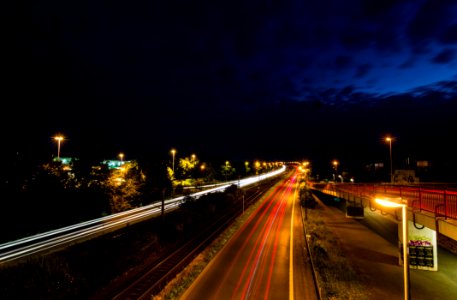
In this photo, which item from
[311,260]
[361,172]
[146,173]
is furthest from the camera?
[361,172]

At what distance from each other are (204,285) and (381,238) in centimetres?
2257

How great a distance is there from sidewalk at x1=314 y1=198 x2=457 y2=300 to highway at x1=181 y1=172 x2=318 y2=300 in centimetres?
428

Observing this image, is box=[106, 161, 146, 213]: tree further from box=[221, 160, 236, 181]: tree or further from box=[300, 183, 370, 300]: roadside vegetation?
box=[221, 160, 236, 181]: tree

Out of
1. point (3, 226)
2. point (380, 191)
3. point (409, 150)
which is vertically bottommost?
point (3, 226)

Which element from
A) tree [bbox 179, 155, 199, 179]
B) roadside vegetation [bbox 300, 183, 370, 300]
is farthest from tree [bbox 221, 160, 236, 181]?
roadside vegetation [bbox 300, 183, 370, 300]

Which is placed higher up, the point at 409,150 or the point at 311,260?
the point at 409,150

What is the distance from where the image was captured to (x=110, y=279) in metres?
Result: 16.1

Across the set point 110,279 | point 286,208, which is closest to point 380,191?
point 110,279

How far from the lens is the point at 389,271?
19969mm

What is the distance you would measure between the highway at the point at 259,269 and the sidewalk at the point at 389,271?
14.1 ft

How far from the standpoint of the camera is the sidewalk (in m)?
16.6

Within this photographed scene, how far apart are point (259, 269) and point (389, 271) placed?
391 inches

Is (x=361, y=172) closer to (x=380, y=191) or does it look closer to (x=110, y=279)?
(x=380, y=191)

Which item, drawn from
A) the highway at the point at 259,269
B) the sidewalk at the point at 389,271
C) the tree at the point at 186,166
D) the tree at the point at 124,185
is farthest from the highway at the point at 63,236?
the tree at the point at 186,166
